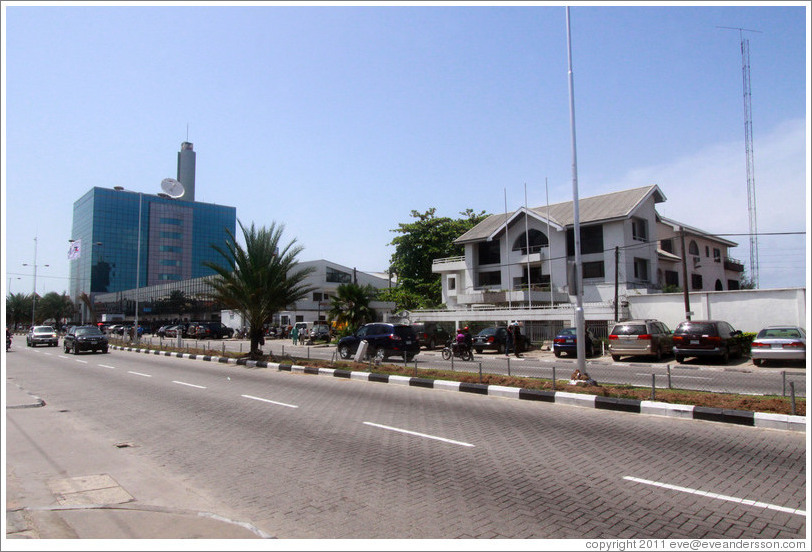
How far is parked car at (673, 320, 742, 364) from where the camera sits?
816 inches

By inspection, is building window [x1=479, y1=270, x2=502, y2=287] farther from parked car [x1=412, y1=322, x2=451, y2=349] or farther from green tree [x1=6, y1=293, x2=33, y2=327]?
green tree [x1=6, y1=293, x2=33, y2=327]

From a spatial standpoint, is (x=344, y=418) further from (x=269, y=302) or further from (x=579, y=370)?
(x=269, y=302)


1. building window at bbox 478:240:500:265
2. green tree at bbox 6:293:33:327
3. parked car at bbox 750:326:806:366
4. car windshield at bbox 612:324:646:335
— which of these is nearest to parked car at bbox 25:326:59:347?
building window at bbox 478:240:500:265

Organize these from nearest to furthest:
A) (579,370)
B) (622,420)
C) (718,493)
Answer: (718,493) < (622,420) < (579,370)

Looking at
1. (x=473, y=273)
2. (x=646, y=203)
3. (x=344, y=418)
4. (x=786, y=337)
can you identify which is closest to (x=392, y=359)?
(x=344, y=418)

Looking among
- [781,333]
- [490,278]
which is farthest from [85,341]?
[781,333]

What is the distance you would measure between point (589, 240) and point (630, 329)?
63.5ft

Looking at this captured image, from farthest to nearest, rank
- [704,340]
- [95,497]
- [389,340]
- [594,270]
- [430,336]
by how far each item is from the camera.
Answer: [594,270] < [430,336] < [389,340] < [704,340] < [95,497]

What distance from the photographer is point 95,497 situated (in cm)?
545

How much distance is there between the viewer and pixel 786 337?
19.6 m

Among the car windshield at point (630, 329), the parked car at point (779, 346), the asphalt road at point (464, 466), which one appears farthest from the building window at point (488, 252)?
the asphalt road at point (464, 466)

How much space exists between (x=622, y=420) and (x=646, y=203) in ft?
121

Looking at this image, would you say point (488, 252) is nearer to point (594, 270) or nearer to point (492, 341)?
point (594, 270)

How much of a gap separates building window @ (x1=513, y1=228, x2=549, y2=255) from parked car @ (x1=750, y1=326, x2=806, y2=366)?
77.3 feet
